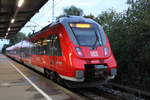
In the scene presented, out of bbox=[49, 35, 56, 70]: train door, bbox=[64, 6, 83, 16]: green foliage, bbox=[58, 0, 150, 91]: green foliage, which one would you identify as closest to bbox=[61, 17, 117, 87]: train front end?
bbox=[49, 35, 56, 70]: train door

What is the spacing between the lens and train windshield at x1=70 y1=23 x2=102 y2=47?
32.5 feet

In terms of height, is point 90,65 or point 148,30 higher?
point 148,30

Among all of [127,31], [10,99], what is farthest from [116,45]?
[10,99]

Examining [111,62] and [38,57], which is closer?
[111,62]

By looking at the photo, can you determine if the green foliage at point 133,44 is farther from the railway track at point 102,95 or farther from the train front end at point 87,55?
the train front end at point 87,55

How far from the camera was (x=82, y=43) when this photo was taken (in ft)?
32.1

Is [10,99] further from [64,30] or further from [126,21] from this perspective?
[126,21]

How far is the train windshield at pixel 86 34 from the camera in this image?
990 cm

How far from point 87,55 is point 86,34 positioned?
44.3 inches

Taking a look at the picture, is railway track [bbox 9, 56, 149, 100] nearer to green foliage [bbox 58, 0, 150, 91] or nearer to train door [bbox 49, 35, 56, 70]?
green foliage [bbox 58, 0, 150, 91]

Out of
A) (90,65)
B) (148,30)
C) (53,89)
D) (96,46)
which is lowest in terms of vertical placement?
(53,89)

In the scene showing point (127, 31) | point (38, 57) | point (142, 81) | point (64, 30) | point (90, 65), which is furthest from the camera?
point (38, 57)

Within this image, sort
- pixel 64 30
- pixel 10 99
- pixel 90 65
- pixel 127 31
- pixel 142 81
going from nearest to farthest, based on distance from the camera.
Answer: pixel 10 99 → pixel 90 65 → pixel 64 30 → pixel 142 81 → pixel 127 31

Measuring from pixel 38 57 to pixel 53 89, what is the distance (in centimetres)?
462
